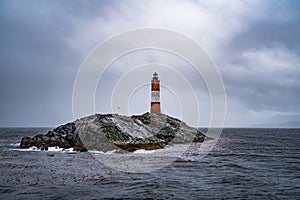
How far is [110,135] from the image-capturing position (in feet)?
168

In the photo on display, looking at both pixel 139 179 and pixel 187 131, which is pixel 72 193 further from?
pixel 187 131

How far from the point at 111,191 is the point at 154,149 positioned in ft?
97.0

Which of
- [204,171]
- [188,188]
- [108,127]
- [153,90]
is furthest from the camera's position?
[153,90]

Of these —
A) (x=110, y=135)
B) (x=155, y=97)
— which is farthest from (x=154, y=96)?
(x=110, y=135)

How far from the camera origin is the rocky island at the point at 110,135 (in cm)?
4883

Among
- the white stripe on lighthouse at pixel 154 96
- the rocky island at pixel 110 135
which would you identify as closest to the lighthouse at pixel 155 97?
the white stripe on lighthouse at pixel 154 96

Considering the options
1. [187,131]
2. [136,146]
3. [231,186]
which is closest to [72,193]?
[231,186]

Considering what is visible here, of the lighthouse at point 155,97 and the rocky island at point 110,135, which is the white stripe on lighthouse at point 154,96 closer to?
the lighthouse at point 155,97

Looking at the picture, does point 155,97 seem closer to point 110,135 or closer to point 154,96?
point 154,96

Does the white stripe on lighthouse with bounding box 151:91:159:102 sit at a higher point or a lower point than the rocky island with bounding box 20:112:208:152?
higher

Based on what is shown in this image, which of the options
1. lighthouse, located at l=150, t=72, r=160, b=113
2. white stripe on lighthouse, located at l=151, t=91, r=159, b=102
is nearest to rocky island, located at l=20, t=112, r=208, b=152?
lighthouse, located at l=150, t=72, r=160, b=113

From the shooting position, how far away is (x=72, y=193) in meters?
19.9

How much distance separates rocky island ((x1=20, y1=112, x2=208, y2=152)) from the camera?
48831 mm

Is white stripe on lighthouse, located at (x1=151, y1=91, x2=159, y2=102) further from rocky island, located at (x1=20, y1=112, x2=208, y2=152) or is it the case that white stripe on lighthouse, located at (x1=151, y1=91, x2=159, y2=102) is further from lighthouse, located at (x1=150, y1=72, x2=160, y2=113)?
rocky island, located at (x1=20, y1=112, x2=208, y2=152)
